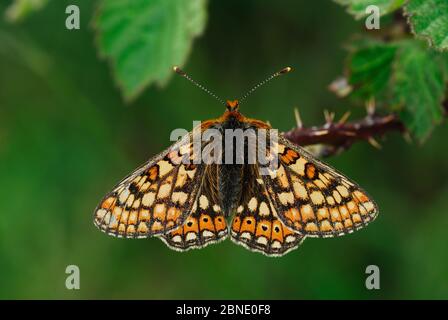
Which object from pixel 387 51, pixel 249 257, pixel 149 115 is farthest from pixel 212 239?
pixel 149 115

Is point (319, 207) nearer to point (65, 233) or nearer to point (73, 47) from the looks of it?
point (65, 233)

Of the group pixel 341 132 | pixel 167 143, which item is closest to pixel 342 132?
pixel 341 132

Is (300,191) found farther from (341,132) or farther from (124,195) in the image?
(124,195)

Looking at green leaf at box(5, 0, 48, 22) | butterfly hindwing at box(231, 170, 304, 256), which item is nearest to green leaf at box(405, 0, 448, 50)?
butterfly hindwing at box(231, 170, 304, 256)

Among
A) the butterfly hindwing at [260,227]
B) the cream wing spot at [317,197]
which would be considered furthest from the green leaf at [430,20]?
the butterfly hindwing at [260,227]

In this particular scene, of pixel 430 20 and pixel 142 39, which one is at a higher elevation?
pixel 142 39

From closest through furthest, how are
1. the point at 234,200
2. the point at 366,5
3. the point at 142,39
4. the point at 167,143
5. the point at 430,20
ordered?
1. the point at 430,20
2. the point at 366,5
3. the point at 234,200
4. the point at 142,39
5. the point at 167,143

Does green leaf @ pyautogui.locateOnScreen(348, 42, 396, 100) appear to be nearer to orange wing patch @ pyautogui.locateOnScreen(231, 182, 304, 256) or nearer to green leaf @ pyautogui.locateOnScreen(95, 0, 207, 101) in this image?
orange wing patch @ pyautogui.locateOnScreen(231, 182, 304, 256)

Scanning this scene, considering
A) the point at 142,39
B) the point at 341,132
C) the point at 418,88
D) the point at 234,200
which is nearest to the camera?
the point at 341,132
